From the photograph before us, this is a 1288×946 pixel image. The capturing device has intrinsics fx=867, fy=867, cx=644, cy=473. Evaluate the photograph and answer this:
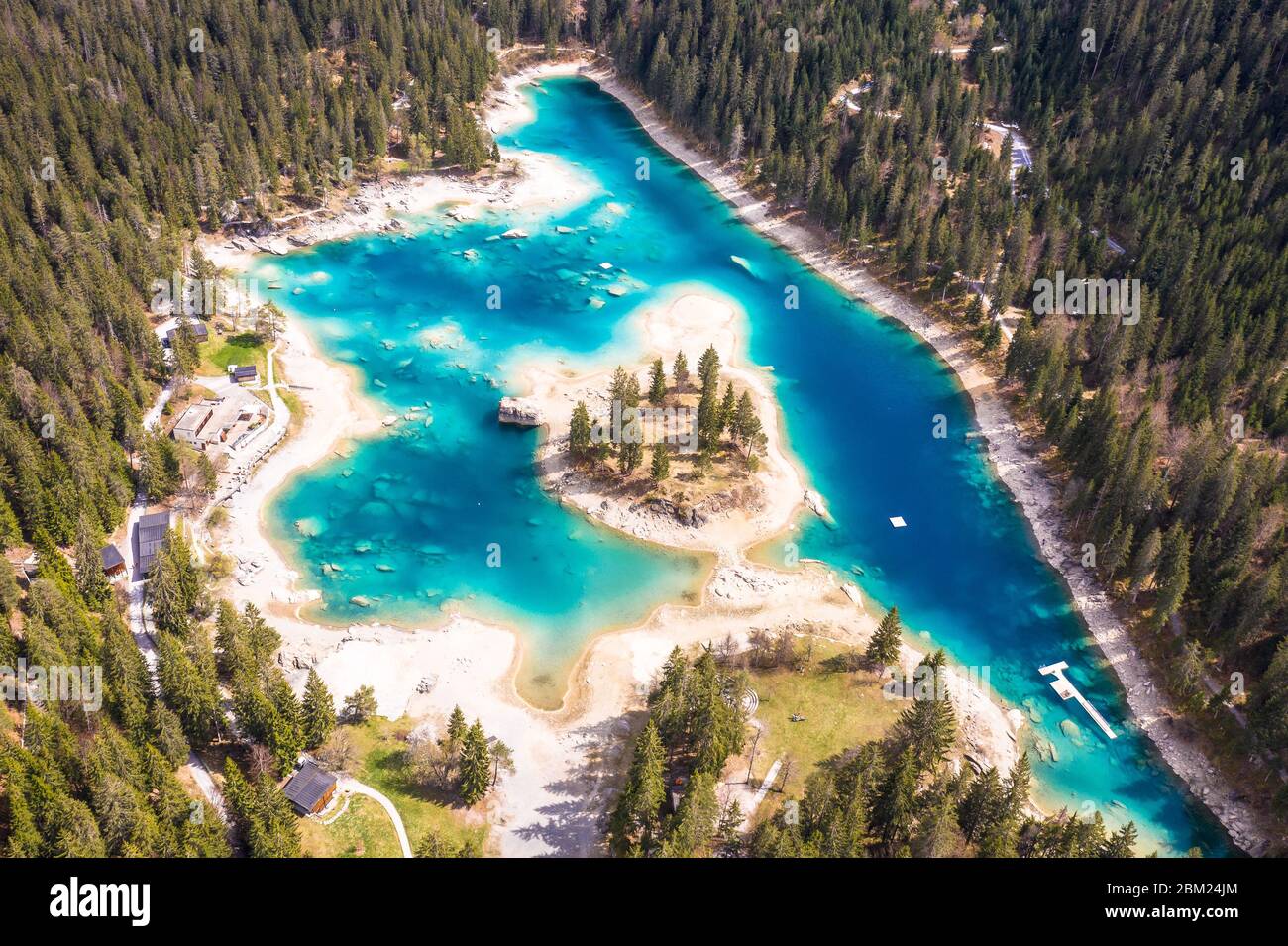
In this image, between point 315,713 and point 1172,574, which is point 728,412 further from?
point 315,713

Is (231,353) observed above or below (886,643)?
above

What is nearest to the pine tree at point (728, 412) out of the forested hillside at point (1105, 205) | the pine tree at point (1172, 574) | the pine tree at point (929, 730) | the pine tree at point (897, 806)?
the forested hillside at point (1105, 205)

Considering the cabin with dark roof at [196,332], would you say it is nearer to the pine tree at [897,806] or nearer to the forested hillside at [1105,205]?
the pine tree at [897,806]

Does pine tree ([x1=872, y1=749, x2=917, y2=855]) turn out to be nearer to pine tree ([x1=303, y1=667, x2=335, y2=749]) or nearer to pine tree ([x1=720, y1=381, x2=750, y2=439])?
pine tree ([x1=303, y1=667, x2=335, y2=749])

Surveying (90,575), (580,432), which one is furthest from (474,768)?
(580,432)

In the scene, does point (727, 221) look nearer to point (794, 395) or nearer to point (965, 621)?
point (794, 395)
